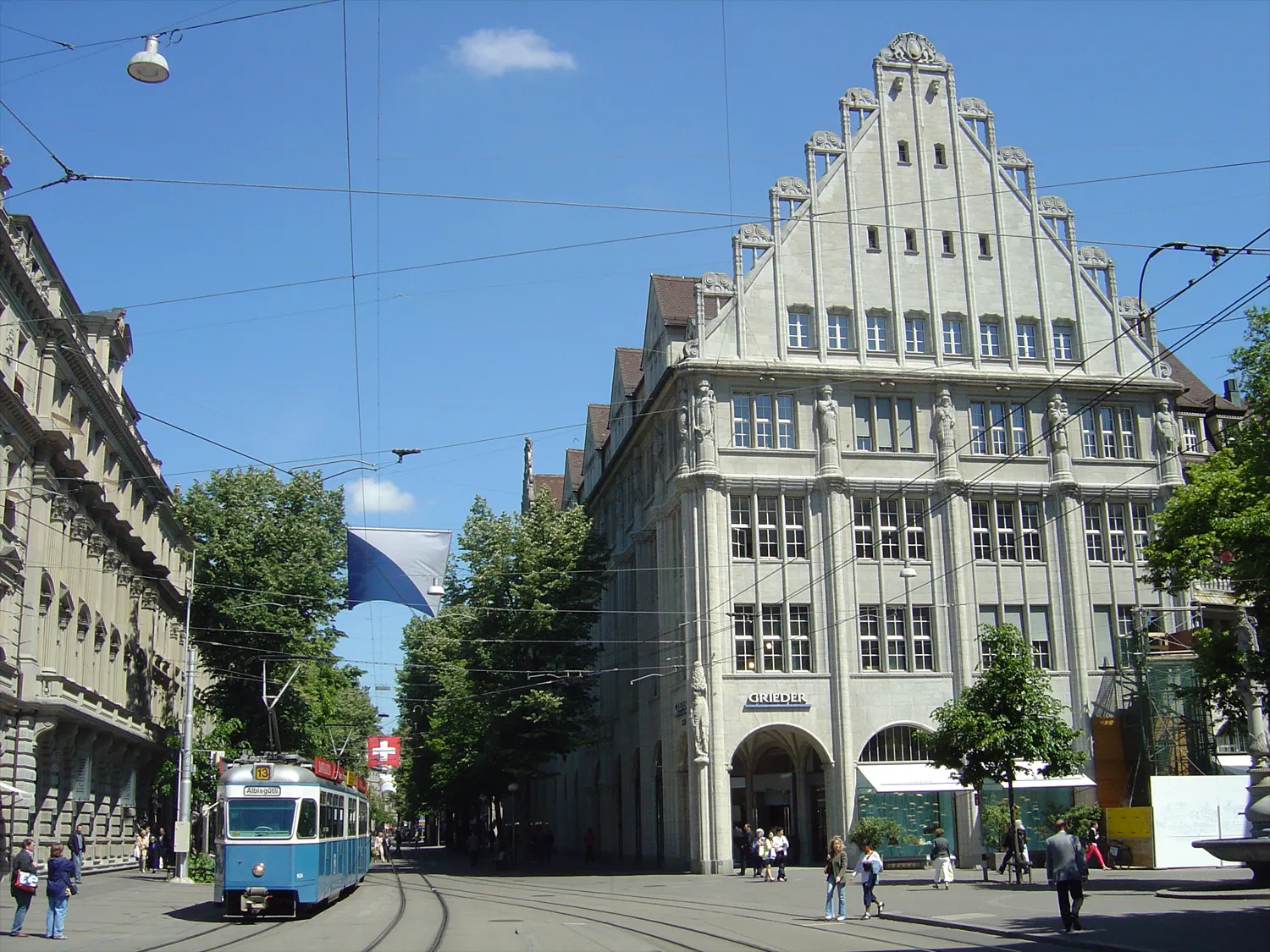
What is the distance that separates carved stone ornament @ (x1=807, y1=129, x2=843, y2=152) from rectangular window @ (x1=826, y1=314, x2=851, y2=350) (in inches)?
250

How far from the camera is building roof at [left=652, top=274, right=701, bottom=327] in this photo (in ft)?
160

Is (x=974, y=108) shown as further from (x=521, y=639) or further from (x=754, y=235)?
(x=521, y=639)

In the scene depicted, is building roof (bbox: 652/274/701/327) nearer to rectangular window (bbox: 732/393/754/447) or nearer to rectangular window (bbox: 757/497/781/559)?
rectangular window (bbox: 732/393/754/447)

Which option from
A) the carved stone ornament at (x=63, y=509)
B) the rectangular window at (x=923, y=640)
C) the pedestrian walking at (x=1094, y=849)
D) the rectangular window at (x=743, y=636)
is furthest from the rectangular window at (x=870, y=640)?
the carved stone ornament at (x=63, y=509)

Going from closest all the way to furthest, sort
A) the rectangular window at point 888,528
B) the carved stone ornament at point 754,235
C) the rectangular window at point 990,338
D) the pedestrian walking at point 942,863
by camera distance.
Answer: the pedestrian walking at point 942,863 < the rectangular window at point 888,528 < the carved stone ornament at point 754,235 < the rectangular window at point 990,338

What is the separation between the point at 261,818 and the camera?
26234 mm

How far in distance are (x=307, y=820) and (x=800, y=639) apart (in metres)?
21.1

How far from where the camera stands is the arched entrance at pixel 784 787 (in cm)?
4491

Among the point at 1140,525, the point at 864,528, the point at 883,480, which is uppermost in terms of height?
the point at 883,480

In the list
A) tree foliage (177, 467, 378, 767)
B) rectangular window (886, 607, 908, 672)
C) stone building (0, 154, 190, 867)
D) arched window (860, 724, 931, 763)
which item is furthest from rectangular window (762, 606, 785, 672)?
stone building (0, 154, 190, 867)

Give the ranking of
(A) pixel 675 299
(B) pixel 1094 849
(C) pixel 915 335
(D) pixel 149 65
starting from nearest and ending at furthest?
(D) pixel 149 65 → (B) pixel 1094 849 → (C) pixel 915 335 → (A) pixel 675 299

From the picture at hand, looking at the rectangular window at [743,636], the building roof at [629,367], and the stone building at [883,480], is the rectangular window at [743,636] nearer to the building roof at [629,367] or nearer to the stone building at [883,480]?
the stone building at [883,480]

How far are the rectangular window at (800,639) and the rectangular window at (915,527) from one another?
14.6ft

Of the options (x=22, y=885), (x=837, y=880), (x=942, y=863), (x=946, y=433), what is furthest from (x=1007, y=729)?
(x=22, y=885)
